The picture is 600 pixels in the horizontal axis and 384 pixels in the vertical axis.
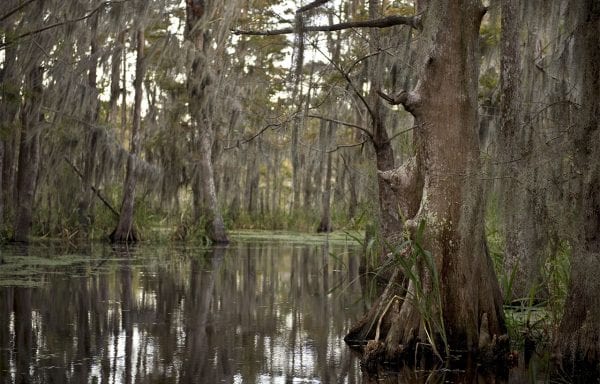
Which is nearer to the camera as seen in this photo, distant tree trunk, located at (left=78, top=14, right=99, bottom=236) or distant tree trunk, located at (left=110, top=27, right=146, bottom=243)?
distant tree trunk, located at (left=78, top=14, right=99, bottom=236)

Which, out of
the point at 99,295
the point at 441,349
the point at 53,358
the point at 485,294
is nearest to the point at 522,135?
the point at 485,294

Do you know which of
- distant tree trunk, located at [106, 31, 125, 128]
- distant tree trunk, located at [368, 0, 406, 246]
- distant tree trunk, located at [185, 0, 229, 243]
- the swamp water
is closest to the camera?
the swamp water

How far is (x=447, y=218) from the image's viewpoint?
554 cm

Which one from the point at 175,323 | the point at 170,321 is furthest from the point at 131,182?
the point at 175,323

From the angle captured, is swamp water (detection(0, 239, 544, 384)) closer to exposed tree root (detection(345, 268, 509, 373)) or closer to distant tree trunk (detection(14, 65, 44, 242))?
exposed tree root (detection(345, 268, 509, 373))

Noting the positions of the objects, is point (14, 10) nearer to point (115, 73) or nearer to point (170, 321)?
point (170, 321)

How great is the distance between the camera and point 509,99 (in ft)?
24.2

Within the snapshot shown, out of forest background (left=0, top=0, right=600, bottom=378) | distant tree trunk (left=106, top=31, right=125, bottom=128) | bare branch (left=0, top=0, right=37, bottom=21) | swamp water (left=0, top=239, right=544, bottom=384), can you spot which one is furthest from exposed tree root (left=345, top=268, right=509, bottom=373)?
distant tree trunk (left=106, top=31, right=125, bottom=128)

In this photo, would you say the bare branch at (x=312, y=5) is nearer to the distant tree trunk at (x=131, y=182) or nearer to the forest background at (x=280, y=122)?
the forest background at (x=280, y=122)

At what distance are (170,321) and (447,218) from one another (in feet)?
8.94

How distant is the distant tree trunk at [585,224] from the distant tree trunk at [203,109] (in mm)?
13780

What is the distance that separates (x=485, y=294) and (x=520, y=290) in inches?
78.1

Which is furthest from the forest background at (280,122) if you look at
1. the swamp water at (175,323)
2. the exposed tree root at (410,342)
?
the swamp water at (175,323)

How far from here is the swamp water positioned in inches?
192
